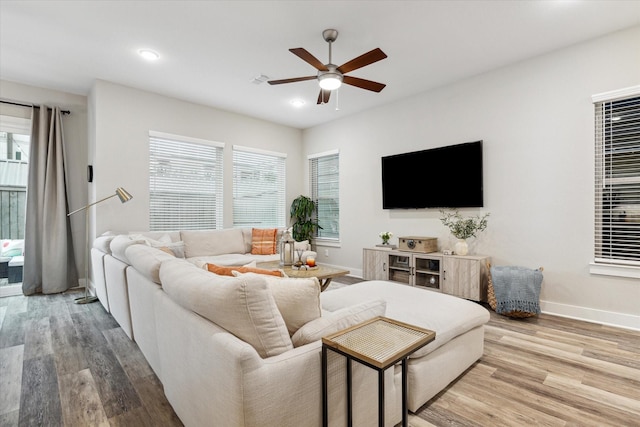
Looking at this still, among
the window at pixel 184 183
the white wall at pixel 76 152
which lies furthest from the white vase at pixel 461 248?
the white wall at pixel 76 152

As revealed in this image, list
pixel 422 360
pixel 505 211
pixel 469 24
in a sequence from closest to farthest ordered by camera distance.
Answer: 1. pixel 422 360
2. pixel 469 24
3. pixel 505 211

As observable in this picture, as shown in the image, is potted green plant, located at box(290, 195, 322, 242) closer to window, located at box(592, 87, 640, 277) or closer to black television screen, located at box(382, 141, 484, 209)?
black television screen, located at box(382, 141, 484, 209)

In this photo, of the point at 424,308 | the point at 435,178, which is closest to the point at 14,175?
the point at 424,308

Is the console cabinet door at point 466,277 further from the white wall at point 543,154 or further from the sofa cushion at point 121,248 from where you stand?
the sofa cushion at point 121,248

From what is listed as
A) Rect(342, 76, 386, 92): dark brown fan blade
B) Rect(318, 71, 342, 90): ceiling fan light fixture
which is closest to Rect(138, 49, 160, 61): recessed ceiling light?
Rect(318, 71, 342, 90): ceiling fan light fixture

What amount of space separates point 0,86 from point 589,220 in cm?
728

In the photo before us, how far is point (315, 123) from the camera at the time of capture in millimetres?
6023

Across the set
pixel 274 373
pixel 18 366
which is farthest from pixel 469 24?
pixel 18 366

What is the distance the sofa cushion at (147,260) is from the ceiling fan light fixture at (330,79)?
7.00 feet

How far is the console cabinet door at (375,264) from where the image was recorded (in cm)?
456

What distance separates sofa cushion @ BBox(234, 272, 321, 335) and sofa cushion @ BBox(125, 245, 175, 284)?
2.93 feet

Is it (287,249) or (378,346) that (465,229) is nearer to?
(287,249)

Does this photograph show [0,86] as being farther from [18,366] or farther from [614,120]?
[614,120]

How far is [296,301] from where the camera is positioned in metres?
1.37
